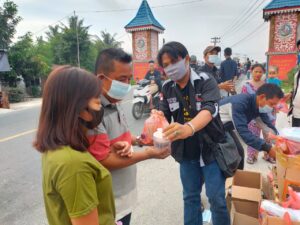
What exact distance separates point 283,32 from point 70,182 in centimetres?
Answer: 1719

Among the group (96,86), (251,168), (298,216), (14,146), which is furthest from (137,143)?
(14,146)

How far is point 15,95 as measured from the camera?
1385 cm

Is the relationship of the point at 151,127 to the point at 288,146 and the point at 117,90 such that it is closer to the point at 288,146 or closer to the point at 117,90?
the point at 117,90

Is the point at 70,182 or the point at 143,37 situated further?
the point at 143,37

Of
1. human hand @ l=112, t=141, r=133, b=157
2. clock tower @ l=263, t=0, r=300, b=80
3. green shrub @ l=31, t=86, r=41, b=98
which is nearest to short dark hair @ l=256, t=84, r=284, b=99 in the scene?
human hand @ l=112, t=141, r=133, b=157

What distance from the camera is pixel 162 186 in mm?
3428

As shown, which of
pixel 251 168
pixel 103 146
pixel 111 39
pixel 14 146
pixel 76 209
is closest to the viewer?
pixel 76 209

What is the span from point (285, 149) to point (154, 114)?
100 cm

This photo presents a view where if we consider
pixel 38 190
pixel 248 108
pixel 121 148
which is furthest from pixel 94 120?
pixel 38 190

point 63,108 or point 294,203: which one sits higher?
point 63,108

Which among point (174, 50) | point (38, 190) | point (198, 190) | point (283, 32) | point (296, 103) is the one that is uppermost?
point (283, 32)

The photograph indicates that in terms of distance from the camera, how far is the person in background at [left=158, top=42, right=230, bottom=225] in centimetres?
191

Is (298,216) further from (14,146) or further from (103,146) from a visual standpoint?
(14,146)

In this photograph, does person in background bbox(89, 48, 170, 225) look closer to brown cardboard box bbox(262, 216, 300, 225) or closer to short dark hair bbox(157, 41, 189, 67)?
short dark hair bbox(157, 41, 189, 67)
